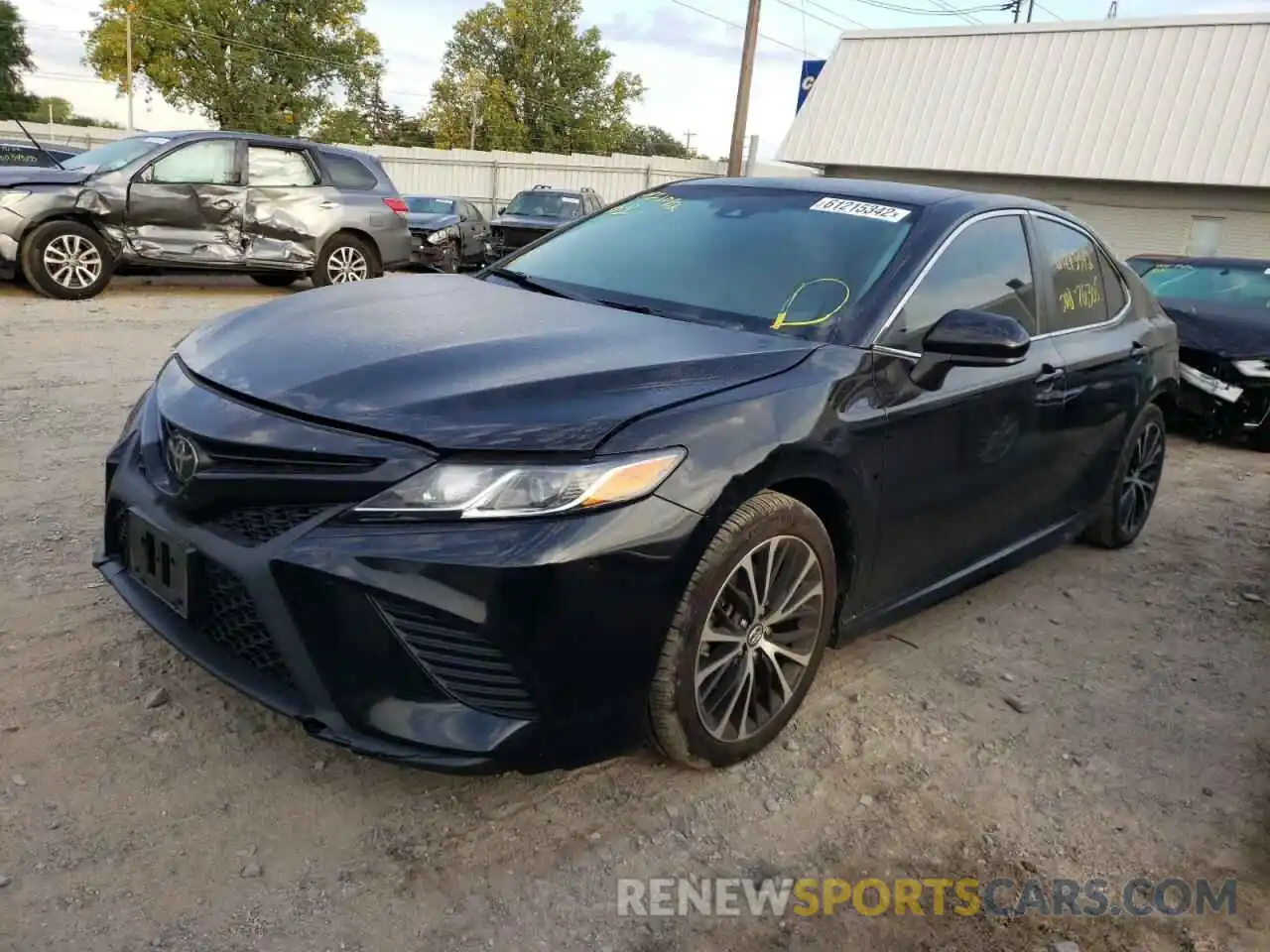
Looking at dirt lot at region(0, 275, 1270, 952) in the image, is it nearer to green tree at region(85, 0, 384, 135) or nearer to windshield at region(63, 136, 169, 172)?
windshield at region(63, 136, 169, 172)

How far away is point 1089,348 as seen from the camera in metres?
4.14

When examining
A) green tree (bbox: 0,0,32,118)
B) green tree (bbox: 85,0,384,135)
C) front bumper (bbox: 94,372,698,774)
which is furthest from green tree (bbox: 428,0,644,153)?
front bumper (bbox: 94,372,698,774)

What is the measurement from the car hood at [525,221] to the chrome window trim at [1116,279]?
1202cm

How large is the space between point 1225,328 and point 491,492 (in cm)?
753

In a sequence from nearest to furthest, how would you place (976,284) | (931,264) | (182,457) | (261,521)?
(261,521)
(182,457)
(931,264)
(976,284)

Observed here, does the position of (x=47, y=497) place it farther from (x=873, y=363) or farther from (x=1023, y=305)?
(x=1023, y=305)

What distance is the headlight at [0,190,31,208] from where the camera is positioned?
29.8 ft

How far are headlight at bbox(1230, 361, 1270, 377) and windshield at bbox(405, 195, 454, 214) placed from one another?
511 inches

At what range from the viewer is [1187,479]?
6840 mm

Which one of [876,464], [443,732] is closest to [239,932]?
[443,732]

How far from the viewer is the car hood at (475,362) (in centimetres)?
232

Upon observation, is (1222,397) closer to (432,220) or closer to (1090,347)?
(1090,347)

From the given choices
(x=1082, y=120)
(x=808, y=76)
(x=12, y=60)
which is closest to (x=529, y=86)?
(x=12, y=60)

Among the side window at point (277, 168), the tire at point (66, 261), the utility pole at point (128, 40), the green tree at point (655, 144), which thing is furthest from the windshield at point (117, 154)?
the green tree at point (655, 144)
